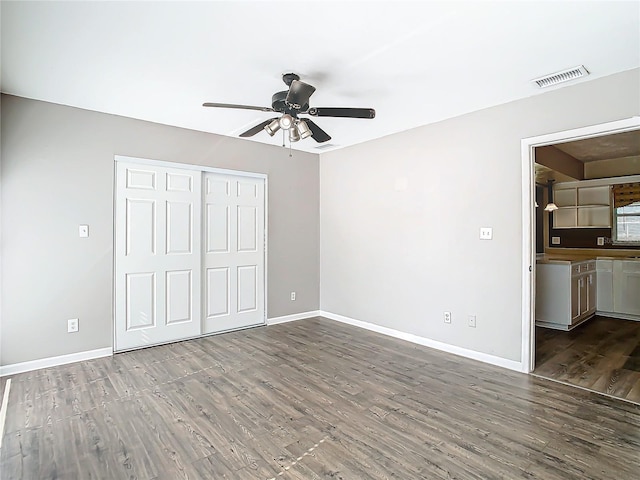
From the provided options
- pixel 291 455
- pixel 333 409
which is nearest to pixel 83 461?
pixel 291 455

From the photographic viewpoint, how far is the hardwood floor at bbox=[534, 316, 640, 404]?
3.08 metres

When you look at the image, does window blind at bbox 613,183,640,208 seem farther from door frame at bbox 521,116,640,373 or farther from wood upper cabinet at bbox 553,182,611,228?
door frame at bbox 521,116,640,373

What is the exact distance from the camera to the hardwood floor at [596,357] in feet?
10.1

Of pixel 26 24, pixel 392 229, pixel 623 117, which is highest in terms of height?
pixel 26 24

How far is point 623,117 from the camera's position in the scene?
9.20 ft

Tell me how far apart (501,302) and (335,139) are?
9.34 feet

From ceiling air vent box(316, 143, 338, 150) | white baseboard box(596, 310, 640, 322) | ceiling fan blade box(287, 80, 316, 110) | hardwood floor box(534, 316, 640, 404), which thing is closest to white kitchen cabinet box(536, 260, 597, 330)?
hardwood floor box(534, 316, 640, 404)

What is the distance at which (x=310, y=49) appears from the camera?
250 cm

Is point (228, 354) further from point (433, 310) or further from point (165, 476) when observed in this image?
point (433, 310)

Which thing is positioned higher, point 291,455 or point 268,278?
point 268,278

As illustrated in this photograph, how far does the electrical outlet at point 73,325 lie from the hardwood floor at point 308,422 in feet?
1.14

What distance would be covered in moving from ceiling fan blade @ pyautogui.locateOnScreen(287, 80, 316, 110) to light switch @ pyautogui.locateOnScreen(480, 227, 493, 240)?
2.21 m

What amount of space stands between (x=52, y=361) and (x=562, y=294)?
5988 mm

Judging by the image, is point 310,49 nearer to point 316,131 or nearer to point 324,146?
point 316,131
